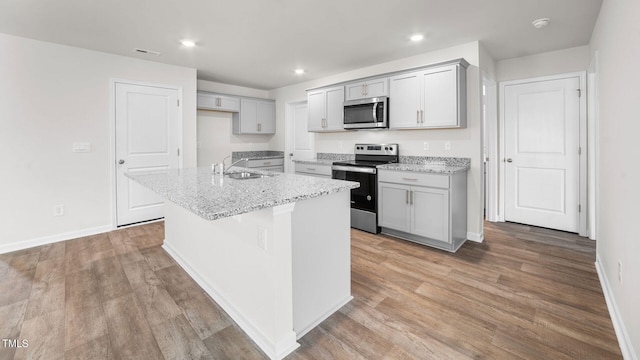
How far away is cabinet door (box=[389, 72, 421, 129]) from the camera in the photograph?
3.55 meters

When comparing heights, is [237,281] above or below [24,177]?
below

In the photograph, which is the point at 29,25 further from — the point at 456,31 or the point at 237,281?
the point at 456,31

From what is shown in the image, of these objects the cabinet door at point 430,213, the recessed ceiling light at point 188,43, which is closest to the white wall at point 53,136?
the recessed ceiling light at point 188,43

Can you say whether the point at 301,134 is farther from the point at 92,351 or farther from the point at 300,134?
the point at 92,351

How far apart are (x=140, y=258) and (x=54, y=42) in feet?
8.87

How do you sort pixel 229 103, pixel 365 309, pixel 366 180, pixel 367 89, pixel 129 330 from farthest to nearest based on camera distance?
1. pixel 229 103
2. pixel 367 89
3. pixel 366 180
4. pixel 365 309
5. pixel 129 330

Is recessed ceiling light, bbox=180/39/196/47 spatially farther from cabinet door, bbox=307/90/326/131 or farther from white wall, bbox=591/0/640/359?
white wall, bbox=591/0/640/359

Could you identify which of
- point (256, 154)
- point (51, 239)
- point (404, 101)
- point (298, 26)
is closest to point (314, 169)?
point (404, 101)

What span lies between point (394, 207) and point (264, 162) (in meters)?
3.11

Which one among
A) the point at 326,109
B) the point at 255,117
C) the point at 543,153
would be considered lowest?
the point at 543,153

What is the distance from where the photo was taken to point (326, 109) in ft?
15.1

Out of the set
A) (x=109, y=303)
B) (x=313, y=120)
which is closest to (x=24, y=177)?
(x=109, y=303)

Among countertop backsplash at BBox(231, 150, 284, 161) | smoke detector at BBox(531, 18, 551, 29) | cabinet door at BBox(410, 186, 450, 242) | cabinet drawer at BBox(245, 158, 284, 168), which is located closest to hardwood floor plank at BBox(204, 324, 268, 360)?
cabinet door at BBox(410, 186, 450, 242)

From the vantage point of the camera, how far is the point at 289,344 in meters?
1.64
